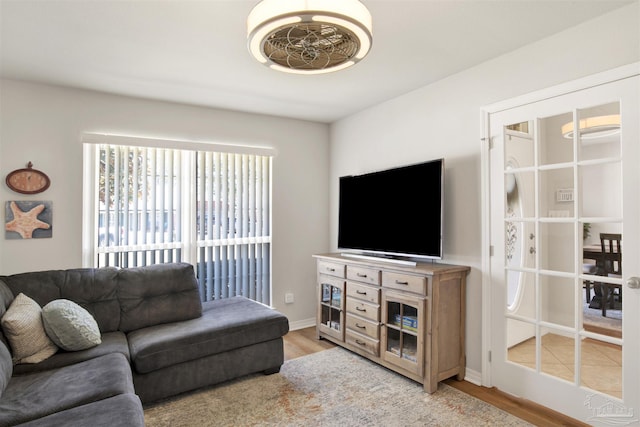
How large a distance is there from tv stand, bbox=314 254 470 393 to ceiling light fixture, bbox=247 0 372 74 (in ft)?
5.59

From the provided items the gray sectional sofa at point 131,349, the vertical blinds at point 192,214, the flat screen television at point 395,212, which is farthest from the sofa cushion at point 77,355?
the flat screen television at point 395,212

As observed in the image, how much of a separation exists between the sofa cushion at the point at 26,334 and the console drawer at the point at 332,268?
2.34m

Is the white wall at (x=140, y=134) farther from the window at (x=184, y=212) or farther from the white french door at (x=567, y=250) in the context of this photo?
the white french door at (x=567, y=250)

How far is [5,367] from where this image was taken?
6.19 feet

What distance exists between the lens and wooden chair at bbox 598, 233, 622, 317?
7.02 feet

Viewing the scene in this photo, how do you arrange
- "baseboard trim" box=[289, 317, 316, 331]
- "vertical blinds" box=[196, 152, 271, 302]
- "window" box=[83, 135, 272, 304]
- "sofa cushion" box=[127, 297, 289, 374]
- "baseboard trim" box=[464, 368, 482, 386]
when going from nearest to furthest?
"sofa cushion" box=[127, 297, 289, 374]
"baseboard trim" box=[464, 368, 482, 386]
"window" box=[83, 135, 272, 304]
"vertical blinds" box=[196, 152, 271, 302]
"baseboard trim" box=[289, 317, 316, 331]

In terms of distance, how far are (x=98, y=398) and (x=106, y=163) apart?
240cm

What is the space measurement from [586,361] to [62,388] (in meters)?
3.08

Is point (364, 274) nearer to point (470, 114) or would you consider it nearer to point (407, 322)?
point (407, 322)

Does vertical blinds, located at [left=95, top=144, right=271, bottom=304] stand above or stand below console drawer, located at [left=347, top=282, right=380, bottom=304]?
above

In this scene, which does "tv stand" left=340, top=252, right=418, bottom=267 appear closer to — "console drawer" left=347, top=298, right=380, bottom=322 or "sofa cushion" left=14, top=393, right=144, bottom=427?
"console drawer" left=347, top=298, right=380, bottom=322

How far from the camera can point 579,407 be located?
2.27 metres

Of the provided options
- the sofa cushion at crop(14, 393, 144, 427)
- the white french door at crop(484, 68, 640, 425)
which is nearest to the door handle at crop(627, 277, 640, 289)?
the white french door at crop(484, 68, 640, 425)

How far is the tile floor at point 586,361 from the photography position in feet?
7.06
